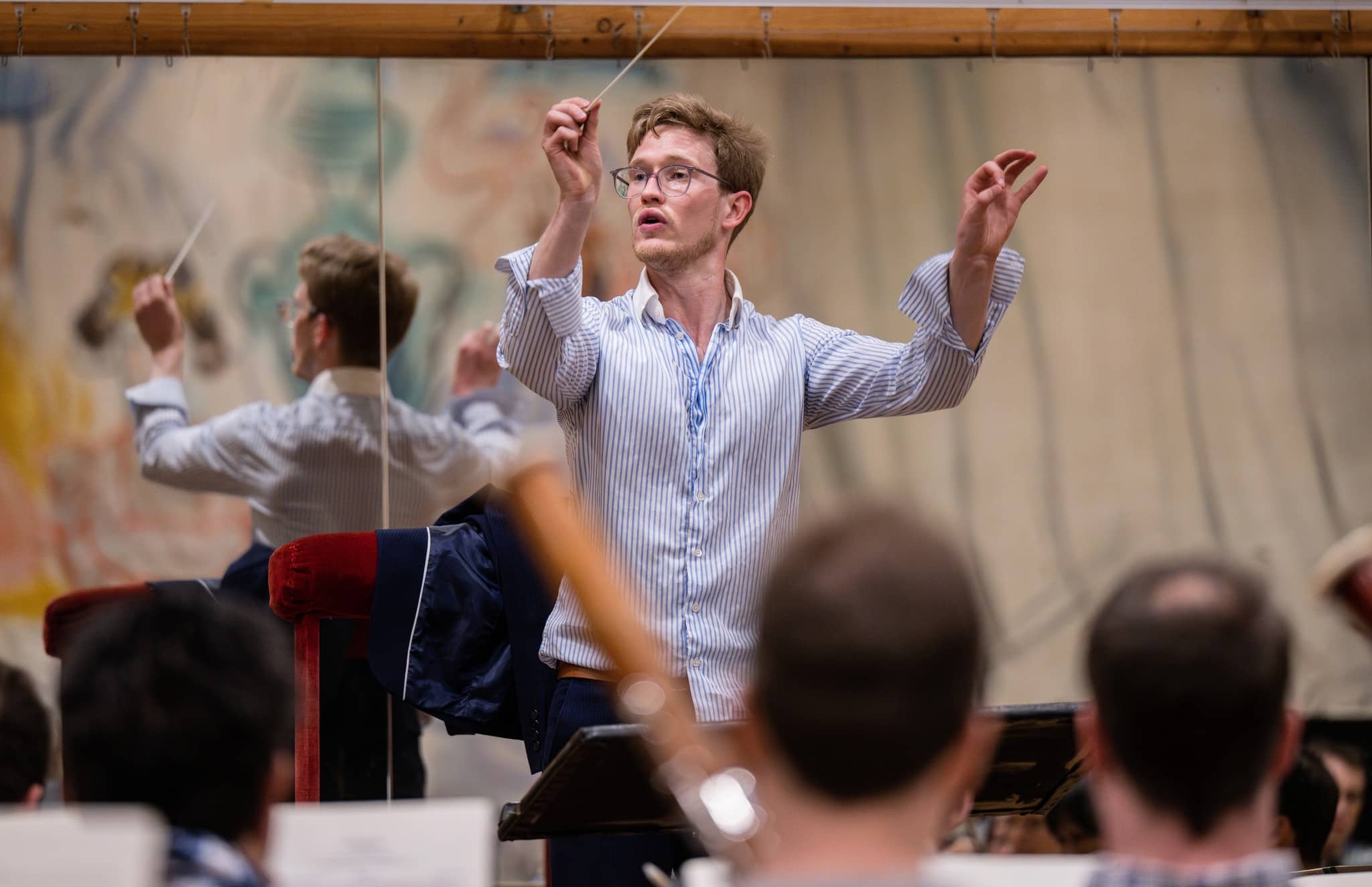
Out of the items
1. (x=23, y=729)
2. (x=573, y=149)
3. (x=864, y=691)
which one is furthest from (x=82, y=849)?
(x=23, y=729)

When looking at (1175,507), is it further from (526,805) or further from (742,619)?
(526,805)

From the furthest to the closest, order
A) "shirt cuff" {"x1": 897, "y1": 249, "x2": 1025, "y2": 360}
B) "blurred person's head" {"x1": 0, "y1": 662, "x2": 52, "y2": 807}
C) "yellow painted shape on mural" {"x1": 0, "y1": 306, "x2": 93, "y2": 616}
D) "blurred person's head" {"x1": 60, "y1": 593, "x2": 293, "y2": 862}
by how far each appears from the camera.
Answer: "yellow painted shape on mural" {"x1": 0, "y1": 306, "x2": 93, "y2": 616} → "blurred person's head" {"x1": 0, "y1": 662, "x2": 52, "y2": 807} → "shirt cuff" {"x1": 897, "y1": 249, "x2": 1025, "y2": 360} → "blurred person's head" {"x1": 60, "y1": 593, "x2": 293, "y2": 862}

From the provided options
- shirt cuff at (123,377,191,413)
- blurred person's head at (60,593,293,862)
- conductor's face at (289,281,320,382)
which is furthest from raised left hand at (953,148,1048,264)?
shirt cuff at (123,377,191,413)

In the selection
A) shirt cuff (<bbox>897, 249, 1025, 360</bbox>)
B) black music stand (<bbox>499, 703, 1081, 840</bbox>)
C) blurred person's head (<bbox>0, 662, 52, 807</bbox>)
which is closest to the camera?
black music stand (<bbox>499, 703, 1081, 840</bbox>)

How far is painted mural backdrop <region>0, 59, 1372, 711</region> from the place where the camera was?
11.1 feet

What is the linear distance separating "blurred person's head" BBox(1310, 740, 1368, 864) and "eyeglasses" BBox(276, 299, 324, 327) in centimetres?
241

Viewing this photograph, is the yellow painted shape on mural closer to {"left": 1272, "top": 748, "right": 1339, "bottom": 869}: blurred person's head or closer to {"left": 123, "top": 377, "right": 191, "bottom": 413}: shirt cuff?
{"left": 123, "top": 377, "right": 191, "bottom": 413}: shirt cuff

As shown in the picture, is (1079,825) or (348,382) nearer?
(1079,825)

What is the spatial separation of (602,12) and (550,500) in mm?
2247

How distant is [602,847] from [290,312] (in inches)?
69.9

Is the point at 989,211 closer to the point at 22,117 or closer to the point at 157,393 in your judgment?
the point at 157,393

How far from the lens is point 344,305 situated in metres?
3.47

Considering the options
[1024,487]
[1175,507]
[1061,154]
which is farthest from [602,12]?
[1175,507]

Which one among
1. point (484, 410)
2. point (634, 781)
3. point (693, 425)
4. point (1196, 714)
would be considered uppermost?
point (484, 410)
